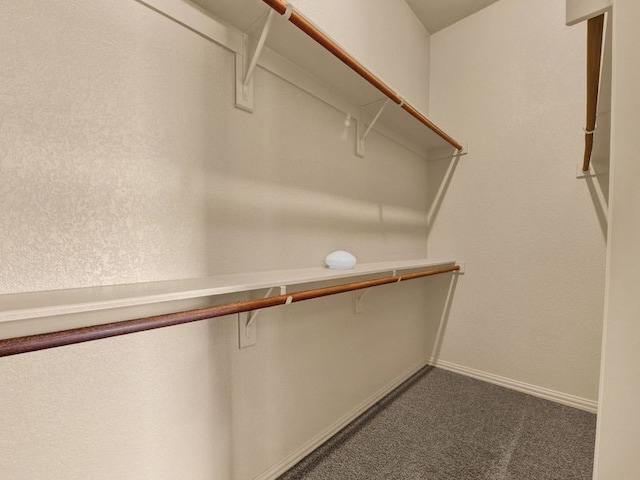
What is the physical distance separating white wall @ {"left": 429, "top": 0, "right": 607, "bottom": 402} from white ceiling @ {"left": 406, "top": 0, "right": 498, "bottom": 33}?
0.19 ft

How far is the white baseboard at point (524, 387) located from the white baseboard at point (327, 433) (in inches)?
15.9

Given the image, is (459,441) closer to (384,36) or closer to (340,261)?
(340,261)

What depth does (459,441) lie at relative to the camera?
1386 millimetres

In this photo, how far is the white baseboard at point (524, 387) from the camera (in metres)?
1.68

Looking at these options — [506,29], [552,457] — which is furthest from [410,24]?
[552,457]

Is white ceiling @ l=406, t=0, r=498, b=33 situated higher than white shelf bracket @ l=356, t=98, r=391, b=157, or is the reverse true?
white ceiling @ l=406, t=0, r=498, b=33

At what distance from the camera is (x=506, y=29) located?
1.92 metres

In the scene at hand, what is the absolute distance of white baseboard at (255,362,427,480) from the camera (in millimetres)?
1184

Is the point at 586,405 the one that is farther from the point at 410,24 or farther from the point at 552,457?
the point at 410,24

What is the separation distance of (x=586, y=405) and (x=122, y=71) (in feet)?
8.59

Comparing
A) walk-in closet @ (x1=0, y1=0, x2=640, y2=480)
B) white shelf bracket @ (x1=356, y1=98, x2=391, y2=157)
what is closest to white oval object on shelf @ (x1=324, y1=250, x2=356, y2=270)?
walk-in closet @ (x1=0, y1=0, x2=640, y2=480)

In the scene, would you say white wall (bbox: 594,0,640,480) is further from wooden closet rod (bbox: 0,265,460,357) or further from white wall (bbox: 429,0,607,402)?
white wall (bbox: 429,0,607,402)

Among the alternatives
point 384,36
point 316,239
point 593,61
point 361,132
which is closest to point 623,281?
point 593,61

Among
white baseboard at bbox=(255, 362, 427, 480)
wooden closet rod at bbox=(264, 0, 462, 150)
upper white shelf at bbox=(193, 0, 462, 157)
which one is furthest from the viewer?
white baseboard at bbox=(255, 362, 427, 480)
